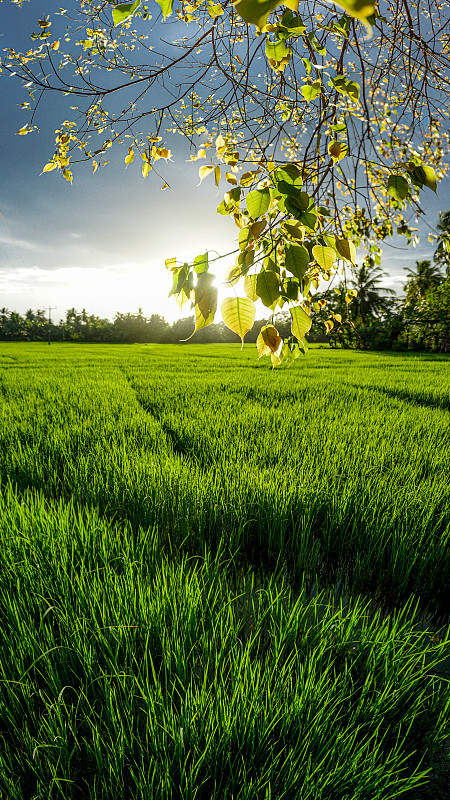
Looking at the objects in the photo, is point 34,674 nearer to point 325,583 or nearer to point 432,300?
point 325,583

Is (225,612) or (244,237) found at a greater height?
(244,237)

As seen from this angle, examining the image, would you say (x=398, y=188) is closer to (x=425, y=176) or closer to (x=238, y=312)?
(x=425, y=176)

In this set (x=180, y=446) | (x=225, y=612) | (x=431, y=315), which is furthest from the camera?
(x=431, y=315)

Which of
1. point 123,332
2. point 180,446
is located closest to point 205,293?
point 180,446

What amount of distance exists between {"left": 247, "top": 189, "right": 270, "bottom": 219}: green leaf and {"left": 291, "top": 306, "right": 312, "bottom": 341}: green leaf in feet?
0.58

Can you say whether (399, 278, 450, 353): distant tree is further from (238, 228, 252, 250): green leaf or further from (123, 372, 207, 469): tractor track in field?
(238, 228, 252, 250): green leaf

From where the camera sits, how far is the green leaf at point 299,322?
706 mm

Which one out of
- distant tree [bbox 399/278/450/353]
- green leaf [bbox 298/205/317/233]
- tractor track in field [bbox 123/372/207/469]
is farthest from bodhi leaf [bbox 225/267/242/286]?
Answer: distant tree [bbox 399/278/450/353]

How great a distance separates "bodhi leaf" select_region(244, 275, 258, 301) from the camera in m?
0.64

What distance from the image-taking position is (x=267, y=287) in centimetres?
58

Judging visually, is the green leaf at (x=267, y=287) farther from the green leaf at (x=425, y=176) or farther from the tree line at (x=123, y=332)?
the tree line at (x=123, y=332)

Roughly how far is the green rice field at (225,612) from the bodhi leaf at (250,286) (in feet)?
2.45

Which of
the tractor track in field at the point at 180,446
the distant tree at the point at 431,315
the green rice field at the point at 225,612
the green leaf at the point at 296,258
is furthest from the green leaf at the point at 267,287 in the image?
the distant tree at the point at 431,315

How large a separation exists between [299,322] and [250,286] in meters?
0.13
